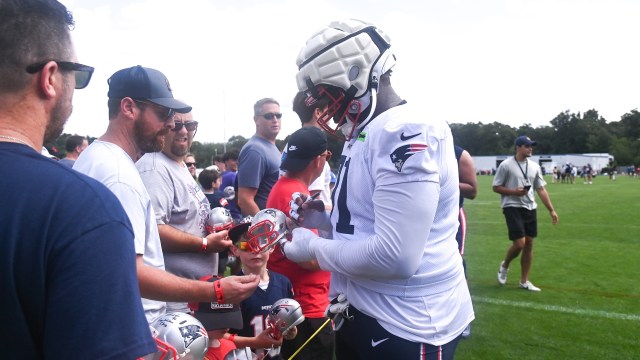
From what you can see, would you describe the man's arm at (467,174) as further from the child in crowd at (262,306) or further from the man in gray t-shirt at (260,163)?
the child in crowd at (262,306)

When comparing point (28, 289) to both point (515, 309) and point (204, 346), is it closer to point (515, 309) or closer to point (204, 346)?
point (204, 346)

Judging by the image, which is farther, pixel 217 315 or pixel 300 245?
pixel 217 315

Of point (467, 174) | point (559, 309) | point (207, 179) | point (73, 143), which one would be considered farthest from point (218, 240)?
point (73, 143)

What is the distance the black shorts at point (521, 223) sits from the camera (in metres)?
8.38

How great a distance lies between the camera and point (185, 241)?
3.32 meters

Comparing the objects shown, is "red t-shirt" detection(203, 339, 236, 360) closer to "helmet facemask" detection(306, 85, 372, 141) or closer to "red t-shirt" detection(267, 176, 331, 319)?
"red t-shirt" detection(267, 176, 331, 319)

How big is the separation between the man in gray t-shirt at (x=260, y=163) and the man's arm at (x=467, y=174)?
186 centimetres

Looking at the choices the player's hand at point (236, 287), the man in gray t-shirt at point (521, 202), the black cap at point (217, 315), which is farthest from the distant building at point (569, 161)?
the player's hand at point (236, 287)

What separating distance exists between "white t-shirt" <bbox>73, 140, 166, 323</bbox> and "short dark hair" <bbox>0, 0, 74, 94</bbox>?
103cm

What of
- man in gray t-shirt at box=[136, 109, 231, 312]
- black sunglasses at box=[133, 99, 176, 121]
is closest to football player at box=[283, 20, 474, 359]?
black sunglasses at box=[133, 99, 176, 121]

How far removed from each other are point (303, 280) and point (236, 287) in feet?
5.10

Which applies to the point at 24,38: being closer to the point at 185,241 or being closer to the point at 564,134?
the point at 185,241

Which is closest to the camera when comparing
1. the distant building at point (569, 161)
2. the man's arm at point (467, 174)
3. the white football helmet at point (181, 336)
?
the white football helmet at point (181, 336)

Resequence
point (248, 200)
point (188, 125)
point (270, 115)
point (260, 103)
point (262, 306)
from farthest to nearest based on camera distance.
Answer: point (260, 103)
point (270, 115)
point (248, 200)
point (188, 125)
point (262, 306)
